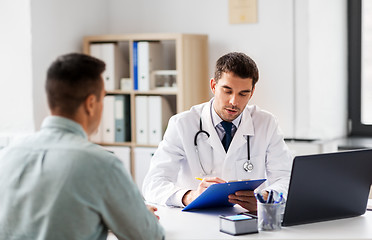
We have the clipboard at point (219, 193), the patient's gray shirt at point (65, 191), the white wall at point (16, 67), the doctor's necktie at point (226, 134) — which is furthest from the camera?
the white wall at point (16, 67)

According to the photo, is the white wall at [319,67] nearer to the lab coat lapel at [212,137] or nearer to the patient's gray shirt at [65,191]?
the lab coat lapel at [212,137]

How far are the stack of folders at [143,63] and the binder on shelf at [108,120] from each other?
228 millimetres

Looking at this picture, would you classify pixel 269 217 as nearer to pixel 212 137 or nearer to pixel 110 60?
pixel 212 137

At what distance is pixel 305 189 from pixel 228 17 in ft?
7.95

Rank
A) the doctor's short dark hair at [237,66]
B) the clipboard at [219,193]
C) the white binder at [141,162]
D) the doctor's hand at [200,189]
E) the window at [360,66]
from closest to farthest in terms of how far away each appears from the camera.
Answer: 1. the clipboard at [219,193]
2. the doctor's hand at [200,189]
3. the doctor's short dark hair at [237,66]
4. the white binder at [141,162]
5. the window at [360,66]

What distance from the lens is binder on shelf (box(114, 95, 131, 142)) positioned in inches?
165

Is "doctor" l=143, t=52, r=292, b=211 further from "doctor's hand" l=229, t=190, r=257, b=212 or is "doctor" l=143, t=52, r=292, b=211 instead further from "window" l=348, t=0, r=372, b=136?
"window" l=348, t=0, r=372, b=136

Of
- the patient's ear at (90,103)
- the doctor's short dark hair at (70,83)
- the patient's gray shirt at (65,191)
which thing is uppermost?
the doctor's short dark hair at (70,83)

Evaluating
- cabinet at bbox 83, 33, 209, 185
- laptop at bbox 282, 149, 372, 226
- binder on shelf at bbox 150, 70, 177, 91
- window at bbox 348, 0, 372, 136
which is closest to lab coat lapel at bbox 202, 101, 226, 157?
laptop at bbox 282, 149, 372, 226

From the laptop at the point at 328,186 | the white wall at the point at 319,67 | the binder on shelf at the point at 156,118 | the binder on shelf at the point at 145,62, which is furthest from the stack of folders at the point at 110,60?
the laptop at the point at 328,186

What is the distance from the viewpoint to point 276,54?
4047 mm

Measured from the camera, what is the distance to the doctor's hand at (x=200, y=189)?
2184mm

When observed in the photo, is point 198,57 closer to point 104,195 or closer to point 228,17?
point 228,17

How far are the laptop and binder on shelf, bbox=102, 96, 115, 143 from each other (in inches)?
94.9
